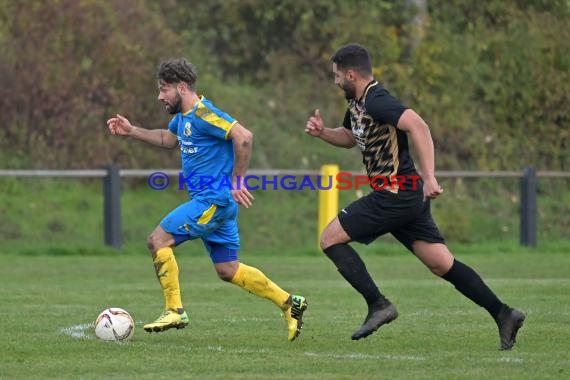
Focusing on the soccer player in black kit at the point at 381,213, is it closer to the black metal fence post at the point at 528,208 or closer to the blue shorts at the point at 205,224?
the blue shorts at the point at 205,224

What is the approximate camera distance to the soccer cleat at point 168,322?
28.4ft

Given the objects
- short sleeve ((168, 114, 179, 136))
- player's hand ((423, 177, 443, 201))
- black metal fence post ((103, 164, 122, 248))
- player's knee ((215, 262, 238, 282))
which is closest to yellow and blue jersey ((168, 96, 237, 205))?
short sleeve ((168, 114, 179, 136))

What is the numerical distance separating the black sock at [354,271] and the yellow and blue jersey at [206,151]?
950 millimetres

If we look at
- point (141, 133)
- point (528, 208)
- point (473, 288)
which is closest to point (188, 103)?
point (141, 133)

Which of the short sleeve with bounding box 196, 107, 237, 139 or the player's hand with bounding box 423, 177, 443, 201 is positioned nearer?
the player's hand with bounding box 423, 177, 443, 201

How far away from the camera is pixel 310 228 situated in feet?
70.7

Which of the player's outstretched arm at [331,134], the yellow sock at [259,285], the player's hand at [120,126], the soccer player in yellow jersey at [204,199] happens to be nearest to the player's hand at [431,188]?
the player's outstretched arm at [331,134]

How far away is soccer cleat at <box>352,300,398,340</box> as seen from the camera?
820 cm

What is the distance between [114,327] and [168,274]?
20.6 inches

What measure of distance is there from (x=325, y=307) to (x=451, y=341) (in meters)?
2.83

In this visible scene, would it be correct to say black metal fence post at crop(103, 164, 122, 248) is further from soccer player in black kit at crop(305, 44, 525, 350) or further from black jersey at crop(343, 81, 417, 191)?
black jersey at crop(343, 81, 417, 191)

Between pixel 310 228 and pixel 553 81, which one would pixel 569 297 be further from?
pixel 553 81

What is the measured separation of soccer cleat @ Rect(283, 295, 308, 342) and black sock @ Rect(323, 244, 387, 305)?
0.59 metres

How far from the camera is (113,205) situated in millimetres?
18641
